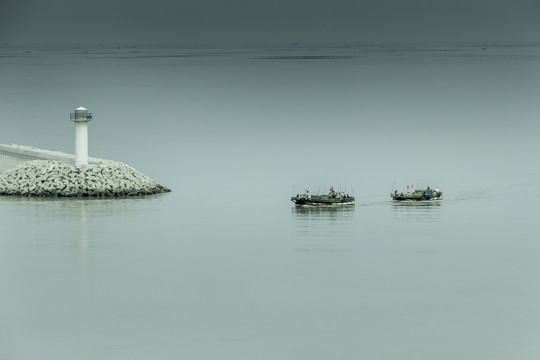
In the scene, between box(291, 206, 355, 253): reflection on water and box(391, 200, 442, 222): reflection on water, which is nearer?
box(291, 206, 355, 253): reflection on water

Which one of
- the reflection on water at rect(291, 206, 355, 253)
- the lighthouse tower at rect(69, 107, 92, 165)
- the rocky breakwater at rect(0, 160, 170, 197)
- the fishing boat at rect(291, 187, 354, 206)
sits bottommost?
the reflection on water at rect(291, 206, 355, 253)

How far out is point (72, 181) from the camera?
3203cm

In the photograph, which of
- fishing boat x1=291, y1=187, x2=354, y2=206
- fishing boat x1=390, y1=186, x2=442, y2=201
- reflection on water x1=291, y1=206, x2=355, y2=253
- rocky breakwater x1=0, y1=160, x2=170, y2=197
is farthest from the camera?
rocky breakwater x1=0, y1=160, x2=170, y2=197

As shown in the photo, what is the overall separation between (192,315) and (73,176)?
19494 millimetres

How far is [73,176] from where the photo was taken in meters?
32.3

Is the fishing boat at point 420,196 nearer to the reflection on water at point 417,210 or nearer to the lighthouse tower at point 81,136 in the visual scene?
the reflection on water at point 417,210

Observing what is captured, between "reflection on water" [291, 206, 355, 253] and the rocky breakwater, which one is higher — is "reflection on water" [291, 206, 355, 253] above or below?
below

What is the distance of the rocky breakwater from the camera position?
32.0 metres

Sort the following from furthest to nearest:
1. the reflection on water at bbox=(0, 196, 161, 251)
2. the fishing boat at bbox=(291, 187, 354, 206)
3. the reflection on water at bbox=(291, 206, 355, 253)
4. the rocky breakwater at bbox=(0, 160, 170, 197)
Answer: the rocky breakwater at bbox=(0, 160, 170, 197)
the fishing boat at bbox=(291, 187, 354, 206)
the reflection on water at bbox=(0, 196, 161, 251)
the reflection on water at bbox=(291, 206, 355, 253)

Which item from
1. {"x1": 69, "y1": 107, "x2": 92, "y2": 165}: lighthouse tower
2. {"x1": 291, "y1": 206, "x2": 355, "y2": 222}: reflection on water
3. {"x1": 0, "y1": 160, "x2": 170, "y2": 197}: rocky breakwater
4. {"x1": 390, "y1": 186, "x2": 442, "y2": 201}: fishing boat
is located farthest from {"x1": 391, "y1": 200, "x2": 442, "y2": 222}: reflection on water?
{"x1": 69, "y1": 107, "x2": 92, "y2": 165}: lighthouse tower

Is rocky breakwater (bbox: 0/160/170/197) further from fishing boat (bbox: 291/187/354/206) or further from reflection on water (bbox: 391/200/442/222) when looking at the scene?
reflection on water (bbox: 391/200/442/222)

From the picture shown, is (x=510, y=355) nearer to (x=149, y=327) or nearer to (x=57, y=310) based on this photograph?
(x=149, y=327)

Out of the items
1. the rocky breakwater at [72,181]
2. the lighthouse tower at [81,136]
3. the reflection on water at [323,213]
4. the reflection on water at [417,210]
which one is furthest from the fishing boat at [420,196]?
the lighthouse tower at [81,136]

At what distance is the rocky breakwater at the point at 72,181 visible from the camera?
31953 mm
